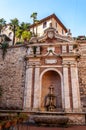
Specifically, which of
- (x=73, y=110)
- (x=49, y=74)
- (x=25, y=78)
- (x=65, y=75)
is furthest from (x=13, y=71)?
(x=73, y=110)

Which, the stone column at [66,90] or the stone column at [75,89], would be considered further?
the stone column at [66,90]

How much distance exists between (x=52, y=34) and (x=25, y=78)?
4.24 metres

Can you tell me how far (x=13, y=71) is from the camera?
12.9 m

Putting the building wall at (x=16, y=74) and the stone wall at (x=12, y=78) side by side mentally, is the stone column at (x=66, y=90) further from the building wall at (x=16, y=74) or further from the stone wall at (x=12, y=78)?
the stone wall at (x=12, y=78)

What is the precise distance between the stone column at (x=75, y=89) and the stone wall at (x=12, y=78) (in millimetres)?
3567

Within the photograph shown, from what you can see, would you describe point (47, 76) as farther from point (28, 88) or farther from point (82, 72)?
point (82, 72)

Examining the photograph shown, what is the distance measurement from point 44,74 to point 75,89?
2.70 m

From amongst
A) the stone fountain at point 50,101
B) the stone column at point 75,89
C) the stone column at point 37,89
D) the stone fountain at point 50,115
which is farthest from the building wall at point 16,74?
the stone fountain at point 50,115

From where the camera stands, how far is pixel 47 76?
13023 mm

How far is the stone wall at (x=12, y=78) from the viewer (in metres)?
11.8

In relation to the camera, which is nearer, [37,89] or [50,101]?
[50,101]

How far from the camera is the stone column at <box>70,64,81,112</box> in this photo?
1081 centimetres

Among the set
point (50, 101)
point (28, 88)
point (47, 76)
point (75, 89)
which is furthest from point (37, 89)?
point (75, 89)

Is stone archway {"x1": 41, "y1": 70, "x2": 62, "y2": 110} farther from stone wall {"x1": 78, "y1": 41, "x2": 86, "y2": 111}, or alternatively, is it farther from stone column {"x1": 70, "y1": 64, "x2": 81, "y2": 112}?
stone wall {"x1": 78, "y1": 41, "x2": 86, "y2": 111}
